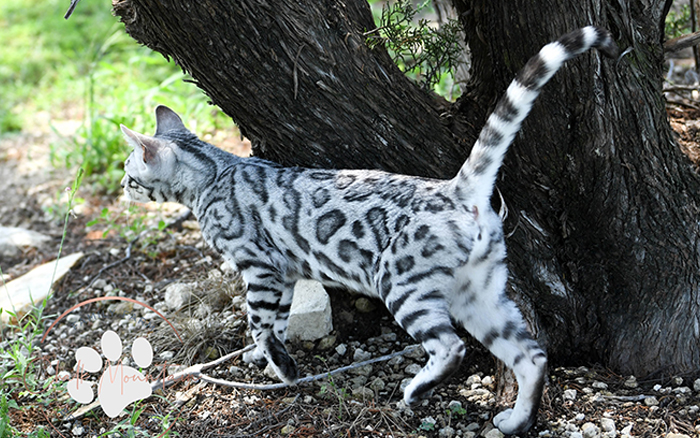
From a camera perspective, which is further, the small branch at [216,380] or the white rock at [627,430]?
the small branch at [216,380]

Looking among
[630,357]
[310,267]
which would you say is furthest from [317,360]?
[630,357]

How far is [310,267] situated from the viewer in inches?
135

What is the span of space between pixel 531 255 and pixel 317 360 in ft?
4.53

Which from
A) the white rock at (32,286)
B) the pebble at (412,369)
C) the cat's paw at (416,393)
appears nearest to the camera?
the cat's paw at (416,393)

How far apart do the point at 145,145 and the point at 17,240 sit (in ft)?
8.36

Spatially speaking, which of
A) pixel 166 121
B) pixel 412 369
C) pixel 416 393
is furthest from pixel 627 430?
pixel 166 121

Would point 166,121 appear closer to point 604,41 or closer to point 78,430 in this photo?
point 78,430

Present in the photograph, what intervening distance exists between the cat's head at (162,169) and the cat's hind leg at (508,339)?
174 centimetres

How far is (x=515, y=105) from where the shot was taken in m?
2.80

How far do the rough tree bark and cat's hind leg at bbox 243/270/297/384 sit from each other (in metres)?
0.70

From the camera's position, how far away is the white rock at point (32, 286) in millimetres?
4512

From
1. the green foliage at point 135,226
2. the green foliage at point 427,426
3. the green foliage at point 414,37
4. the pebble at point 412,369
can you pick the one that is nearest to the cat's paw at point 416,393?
the green foliage at point 427,426

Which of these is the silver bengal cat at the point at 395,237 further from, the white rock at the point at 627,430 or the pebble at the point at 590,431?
the white rock at the point at 627,430

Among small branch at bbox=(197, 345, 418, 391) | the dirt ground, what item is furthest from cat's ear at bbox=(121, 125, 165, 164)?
small branch at bbox=(197, 345, 418, 391)
